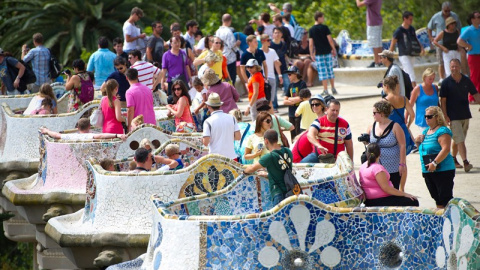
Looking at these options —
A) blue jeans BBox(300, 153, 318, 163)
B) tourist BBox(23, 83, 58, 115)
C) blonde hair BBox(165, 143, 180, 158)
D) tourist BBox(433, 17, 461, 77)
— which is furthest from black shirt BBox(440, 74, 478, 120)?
tourist BBox(23, 83, 58, 115)

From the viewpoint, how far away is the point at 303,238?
8.73m

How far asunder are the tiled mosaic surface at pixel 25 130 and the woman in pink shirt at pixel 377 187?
263 inches

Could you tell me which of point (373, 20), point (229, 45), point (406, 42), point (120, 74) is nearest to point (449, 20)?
point (406, 42)

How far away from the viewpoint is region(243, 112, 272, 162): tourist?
39.9 feet

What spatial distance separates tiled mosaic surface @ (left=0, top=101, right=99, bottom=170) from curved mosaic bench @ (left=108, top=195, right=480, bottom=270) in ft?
26.2

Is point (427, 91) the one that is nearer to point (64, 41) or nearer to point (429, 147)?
point (429, 147)

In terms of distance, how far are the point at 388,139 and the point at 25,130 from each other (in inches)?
264

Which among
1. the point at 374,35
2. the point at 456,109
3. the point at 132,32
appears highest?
the point at 132,32

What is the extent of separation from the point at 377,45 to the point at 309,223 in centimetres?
1410

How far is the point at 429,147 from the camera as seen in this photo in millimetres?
11938

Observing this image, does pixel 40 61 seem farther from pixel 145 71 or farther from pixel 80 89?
pixel 145 71

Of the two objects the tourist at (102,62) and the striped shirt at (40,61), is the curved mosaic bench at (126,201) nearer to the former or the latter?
the tourist at (102,62)

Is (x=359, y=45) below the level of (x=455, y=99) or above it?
below

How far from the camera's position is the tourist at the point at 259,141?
12168 mm
